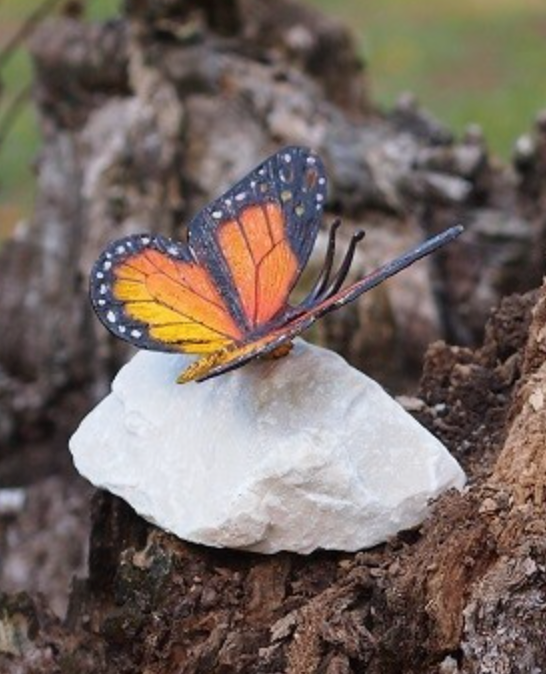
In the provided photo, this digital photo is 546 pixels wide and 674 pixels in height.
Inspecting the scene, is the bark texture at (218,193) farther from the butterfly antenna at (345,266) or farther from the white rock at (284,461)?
the butterfly antenna at (345,266)

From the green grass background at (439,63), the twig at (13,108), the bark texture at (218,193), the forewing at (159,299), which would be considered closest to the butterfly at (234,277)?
the forewing at (159,299)

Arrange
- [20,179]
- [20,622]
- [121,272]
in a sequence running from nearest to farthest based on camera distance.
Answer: [121,272] < [20,622] < [20,179]

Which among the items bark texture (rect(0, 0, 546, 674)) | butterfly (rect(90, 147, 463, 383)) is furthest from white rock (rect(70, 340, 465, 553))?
bark texture (rect(0, 0, 546, 674))

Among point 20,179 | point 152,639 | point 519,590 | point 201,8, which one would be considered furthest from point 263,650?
point 20,179

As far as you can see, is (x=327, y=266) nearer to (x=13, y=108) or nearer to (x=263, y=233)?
(x=263, y=233)

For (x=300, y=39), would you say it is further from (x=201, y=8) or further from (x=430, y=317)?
(x=430, y=317)

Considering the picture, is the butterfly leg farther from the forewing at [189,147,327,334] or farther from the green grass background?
the green grass background

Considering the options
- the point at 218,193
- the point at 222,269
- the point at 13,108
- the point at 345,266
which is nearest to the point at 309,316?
the point at 345,266
